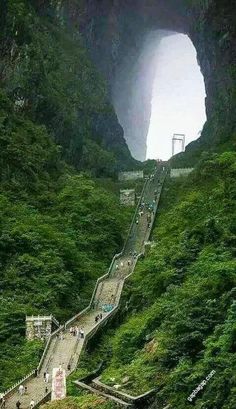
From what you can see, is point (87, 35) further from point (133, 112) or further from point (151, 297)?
point (151, 297)

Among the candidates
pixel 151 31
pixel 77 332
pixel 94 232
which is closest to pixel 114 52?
pixel 151 31

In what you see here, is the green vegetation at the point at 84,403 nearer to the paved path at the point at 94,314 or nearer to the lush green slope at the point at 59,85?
the paved path at the point at 94,314

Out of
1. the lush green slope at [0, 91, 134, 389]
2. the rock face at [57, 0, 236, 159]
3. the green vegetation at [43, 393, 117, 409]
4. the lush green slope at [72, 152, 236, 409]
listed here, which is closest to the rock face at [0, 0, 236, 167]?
the rock face at [57, 0, 236, 159]

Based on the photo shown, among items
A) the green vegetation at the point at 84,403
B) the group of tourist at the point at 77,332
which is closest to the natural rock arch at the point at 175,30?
the group of tourist at the point at 77,332

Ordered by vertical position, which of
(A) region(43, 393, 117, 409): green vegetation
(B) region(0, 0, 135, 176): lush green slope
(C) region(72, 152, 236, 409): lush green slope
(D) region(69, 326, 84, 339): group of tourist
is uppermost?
(B) region(0, 0, 135, 176): lush green slope

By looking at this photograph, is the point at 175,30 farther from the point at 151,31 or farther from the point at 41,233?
the point at 41,233

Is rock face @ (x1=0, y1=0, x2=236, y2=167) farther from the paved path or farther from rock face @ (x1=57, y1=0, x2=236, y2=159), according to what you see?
the paved path

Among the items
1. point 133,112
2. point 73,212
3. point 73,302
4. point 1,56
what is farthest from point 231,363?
point 133,112
